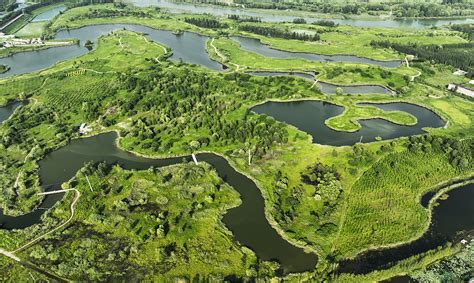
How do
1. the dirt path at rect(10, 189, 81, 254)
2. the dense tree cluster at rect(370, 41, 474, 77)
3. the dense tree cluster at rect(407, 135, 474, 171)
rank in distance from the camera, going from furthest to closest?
the dense tree cluster at rect(370, 41, 474, 77)
the dense tree cluster at rect(407, 135, 474, 171)
the dirt path at rect(10, 189, 81, 254)

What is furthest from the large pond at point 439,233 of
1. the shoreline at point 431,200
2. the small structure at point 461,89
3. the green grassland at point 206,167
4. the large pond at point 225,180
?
the small structure at point 461,89

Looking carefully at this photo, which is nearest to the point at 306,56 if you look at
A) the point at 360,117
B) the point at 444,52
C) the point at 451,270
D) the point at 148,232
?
the point at 444,52

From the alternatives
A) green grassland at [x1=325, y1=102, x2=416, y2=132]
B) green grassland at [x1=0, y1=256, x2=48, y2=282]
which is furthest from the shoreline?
green grassland at [x1=0, y1=256, x2=48, y2=282]

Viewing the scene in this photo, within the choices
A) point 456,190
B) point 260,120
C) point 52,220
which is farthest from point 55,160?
point 456,190

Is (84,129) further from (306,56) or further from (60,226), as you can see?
(306,56)

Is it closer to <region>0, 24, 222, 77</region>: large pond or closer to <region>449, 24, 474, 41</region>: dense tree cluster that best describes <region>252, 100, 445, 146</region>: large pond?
<region>0, 24, 222, 77</region>: large pond
